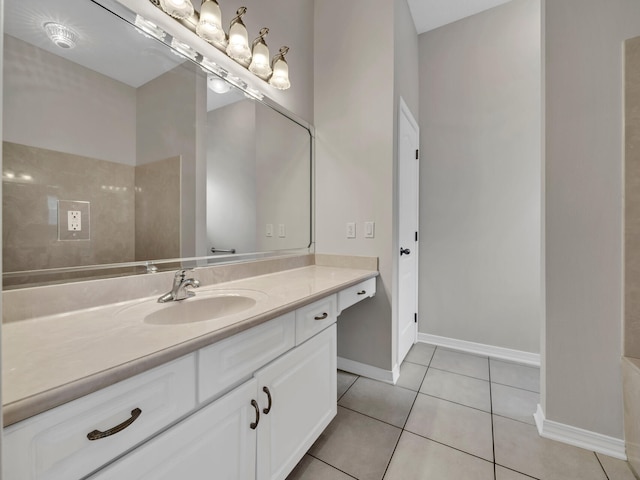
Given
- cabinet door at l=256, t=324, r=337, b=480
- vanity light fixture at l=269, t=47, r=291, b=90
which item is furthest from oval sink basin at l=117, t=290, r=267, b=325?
vanity light fixture at l=269, t=47, r=291, b=90

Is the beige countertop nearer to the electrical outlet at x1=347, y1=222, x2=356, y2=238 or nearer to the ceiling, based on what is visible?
the electrical outlet at x1=347, y1=222, x2=356, y2=238

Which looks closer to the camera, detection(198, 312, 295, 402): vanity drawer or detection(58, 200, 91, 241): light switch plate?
detection(198, 312, 295, 402): vanity drawer

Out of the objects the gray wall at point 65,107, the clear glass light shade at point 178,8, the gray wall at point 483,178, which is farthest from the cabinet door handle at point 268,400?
the gray wall at point 483,178

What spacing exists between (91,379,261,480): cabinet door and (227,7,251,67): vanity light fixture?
1.54 meters

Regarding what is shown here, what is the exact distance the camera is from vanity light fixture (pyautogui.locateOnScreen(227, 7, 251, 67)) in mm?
1383

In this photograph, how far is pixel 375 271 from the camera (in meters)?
1.91

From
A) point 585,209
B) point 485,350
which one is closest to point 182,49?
point 585,209

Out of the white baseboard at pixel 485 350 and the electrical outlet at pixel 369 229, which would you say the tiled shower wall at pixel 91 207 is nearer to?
the electrical outlet at pixel 369 229

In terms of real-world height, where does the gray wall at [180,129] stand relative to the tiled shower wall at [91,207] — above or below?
above

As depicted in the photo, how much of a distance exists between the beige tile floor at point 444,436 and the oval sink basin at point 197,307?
2.65ft

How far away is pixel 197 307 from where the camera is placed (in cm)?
115

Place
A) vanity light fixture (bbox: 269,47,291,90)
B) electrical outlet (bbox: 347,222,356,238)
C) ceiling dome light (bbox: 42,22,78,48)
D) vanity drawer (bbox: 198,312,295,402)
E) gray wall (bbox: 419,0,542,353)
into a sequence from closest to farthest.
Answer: vanity drawer (bbox: 198,312,295,402)
ceiling dome light (bbox: 42,22,78,48)
vanity light fixture (bbox: 269,47,291,90)
electrical outlet (bbox: 347,222,356,238)
gray wall (bbox: 419,0,542,353)

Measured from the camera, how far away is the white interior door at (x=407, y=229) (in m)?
2.11

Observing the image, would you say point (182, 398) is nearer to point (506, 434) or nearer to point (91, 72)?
point (91, 72)
